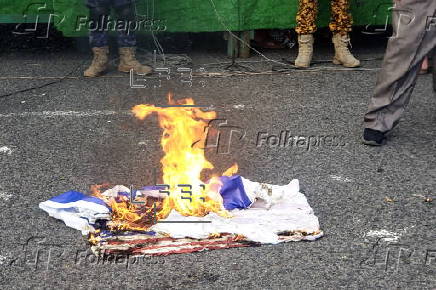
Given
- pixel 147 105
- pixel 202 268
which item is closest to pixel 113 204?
pixel 202 268

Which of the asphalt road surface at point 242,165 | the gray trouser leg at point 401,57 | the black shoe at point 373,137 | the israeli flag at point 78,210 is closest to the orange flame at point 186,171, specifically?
the asphalt road surface at point 242,165

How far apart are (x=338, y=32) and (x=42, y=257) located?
15.2 ft

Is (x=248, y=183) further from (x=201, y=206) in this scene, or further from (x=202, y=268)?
(x=202, y=268)

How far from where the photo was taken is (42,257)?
3711mm

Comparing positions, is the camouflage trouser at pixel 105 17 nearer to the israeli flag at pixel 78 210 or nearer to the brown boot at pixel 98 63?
the brown boot at pixel 98 63

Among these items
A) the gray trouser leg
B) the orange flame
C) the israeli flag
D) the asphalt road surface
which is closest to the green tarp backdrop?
the asphalt road surface

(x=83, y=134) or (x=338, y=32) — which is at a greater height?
(x=338, y=32)

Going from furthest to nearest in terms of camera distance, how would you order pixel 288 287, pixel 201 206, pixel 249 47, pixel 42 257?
pixel 249 47, pixel 201 206, pixel 42 257, pixel 288 287

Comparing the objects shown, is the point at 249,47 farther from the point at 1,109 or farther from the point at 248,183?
the point at 248,183

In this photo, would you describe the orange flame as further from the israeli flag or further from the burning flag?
→ the israeli flag

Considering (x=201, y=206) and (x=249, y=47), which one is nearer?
(x=201, y=206)

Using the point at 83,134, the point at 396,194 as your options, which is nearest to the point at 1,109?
the point at 83,134

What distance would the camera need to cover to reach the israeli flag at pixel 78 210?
400 centimetres

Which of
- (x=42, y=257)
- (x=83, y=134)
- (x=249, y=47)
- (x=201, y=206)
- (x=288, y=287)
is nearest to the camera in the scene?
(x=288, y=287)
